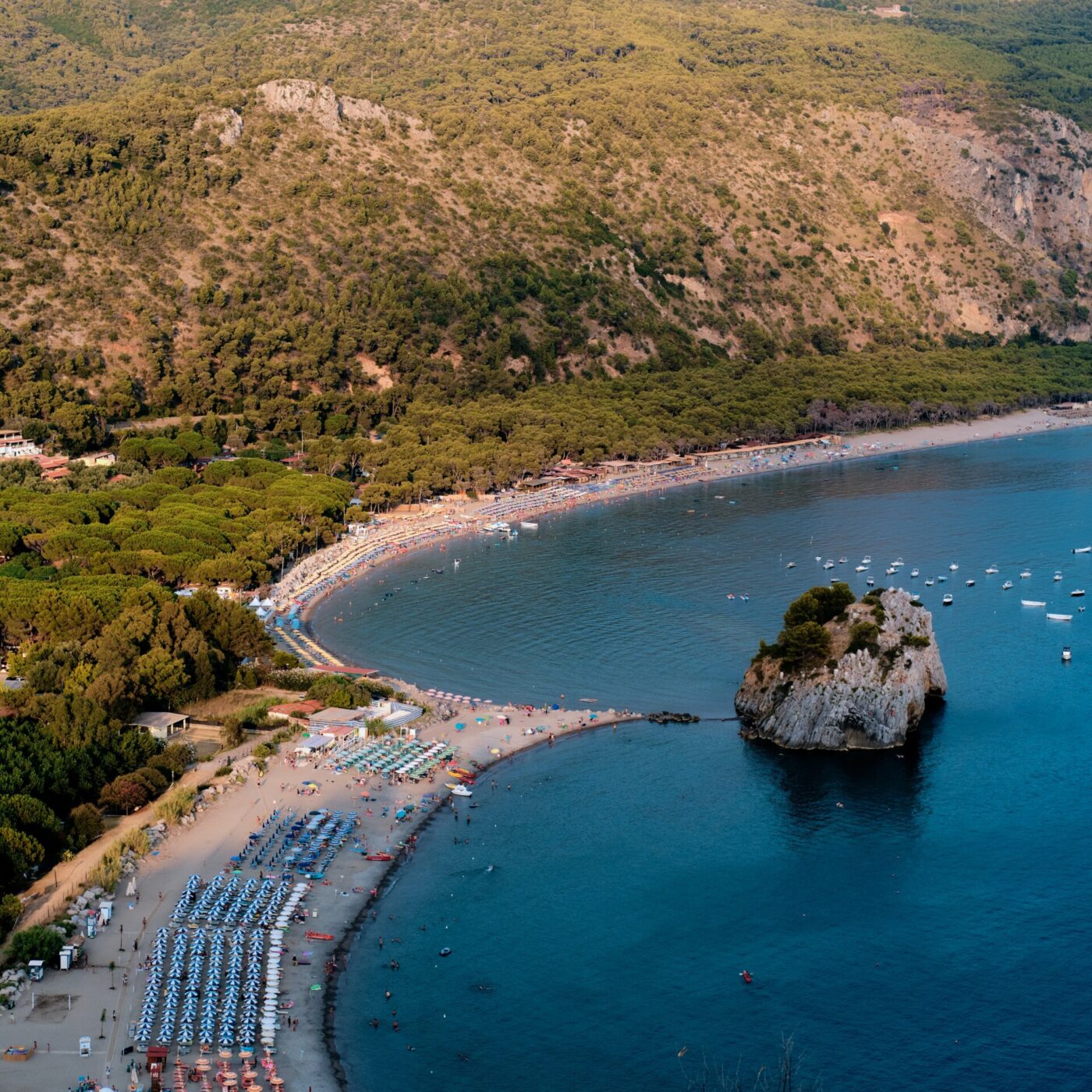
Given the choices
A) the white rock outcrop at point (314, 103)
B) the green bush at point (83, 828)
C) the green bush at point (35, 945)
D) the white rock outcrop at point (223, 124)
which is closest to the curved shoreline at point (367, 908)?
the green bush at point (35, 945)

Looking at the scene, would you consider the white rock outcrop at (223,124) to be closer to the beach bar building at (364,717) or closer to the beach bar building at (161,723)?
the beach bar building at (364,717)

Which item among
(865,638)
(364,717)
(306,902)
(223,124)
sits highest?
(223,124)

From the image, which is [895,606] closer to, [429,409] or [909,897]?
[909,897]

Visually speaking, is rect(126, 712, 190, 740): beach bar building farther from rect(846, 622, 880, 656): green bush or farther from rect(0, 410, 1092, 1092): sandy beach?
rect(846, 622, 880, 656): green bush

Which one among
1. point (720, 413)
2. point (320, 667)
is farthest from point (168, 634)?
point (720, 413)

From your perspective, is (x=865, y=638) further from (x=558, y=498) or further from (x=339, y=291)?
(x=339, y=291)

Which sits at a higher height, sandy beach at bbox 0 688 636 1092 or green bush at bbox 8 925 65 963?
green bush at bbox 8 925 65 963

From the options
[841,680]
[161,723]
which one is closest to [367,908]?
[161,723]

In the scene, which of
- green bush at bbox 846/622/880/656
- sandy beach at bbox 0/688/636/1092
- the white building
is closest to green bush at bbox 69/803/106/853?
sandy beach at bbox 0/688/636/1092
